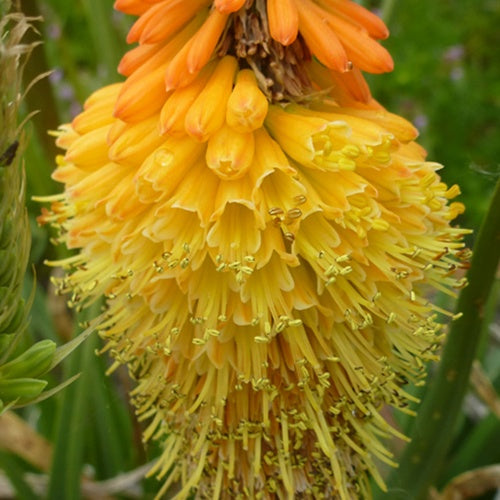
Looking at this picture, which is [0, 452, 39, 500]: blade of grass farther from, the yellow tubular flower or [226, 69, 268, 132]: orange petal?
[226, 69, 268, 132]: orange petal

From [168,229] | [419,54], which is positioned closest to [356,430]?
[168,229]

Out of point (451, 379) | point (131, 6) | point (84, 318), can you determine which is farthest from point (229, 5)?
point (84, 318)

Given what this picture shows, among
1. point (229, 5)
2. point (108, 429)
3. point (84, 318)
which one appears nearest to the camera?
point (229, 5)

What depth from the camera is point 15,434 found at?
1.46m

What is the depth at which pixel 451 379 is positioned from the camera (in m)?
1.06

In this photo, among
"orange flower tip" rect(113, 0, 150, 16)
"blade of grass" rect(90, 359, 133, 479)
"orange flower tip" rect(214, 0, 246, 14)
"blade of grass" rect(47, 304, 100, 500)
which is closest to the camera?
"orange flower tip" rect(214, 0, 246, 14)

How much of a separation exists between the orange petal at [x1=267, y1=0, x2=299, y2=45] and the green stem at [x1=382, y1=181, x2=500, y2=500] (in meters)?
0.30

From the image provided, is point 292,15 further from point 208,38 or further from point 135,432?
point 135,432

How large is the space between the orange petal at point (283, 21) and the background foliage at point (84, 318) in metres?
0.27

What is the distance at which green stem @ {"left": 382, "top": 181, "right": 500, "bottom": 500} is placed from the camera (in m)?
1.00

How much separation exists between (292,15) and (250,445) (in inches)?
20.1

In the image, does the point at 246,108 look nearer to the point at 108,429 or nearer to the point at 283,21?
the point at 283,21

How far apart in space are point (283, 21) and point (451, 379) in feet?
1.61

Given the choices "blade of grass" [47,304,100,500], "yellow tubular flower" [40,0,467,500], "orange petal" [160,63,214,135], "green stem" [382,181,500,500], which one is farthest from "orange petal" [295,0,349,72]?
"blade of grass" [47,304,100,500]
